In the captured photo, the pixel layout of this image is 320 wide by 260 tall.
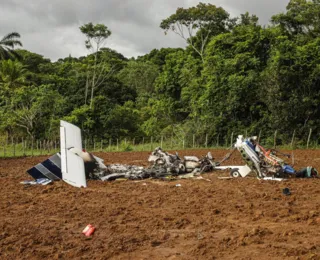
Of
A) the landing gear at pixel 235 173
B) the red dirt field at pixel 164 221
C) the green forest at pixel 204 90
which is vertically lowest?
the red dirt field at pixel 164 221

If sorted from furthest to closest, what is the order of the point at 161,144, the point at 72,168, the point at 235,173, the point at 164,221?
1. the point at 161,144
2. the point at 235,173
3. the point at 72,168
4. the point at 164,221

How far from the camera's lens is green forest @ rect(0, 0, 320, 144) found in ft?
95.4

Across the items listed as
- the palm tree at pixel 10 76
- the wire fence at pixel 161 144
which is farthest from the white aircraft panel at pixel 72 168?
the palm tree at pixel 10 76

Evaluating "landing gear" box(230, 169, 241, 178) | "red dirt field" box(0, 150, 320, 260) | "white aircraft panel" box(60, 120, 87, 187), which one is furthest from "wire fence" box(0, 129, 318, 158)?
"red dirt field" box(0, 150, 320, 260)

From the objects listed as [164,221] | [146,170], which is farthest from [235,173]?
[164,221]

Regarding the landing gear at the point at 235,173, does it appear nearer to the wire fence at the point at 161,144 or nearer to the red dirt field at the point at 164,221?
the red dirt field at the point at 164,221

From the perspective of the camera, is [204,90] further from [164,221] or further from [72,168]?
[164,221]

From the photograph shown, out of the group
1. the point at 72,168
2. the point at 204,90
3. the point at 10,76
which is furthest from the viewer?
the point at 10,76

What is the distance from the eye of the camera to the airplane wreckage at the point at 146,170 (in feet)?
38.2

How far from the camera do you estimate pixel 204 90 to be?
108ft

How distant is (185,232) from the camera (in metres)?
6.79

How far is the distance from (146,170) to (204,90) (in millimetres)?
20537

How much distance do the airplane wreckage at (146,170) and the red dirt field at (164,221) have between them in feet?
1.71

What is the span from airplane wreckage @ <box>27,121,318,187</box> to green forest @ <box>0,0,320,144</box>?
54.6 feet
